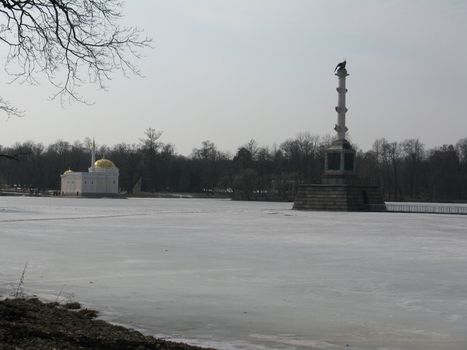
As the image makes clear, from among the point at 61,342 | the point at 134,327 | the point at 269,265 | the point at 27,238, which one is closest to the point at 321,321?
the point at 134,327

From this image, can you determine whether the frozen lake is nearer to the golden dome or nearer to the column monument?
the column monument

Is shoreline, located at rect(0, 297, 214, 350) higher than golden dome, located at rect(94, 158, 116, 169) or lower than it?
lower

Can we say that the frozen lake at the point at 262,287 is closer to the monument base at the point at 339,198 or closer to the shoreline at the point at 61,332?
the shoreline at the point at 61,332

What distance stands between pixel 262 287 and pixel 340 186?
176ft

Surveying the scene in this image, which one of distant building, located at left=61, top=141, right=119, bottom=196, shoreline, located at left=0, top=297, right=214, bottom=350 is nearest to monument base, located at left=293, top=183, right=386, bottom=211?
shoreline, located at left=0, top=297, right=214, bottom=350

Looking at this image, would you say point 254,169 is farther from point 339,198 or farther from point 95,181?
point 339,198

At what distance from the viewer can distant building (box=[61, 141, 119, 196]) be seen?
117m

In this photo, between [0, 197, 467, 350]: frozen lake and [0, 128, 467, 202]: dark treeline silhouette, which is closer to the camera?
[0, 197, 467, 350]: frozen lake

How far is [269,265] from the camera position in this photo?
16.6m

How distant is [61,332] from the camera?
7211 mm

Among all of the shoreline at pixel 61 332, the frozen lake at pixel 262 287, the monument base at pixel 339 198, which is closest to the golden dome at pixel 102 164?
the monument base at pixel 339 198

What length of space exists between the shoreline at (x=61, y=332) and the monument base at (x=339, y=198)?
187 feet

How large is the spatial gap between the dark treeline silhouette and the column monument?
3683 cm

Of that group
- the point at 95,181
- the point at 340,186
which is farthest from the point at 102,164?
the point at 340,186
